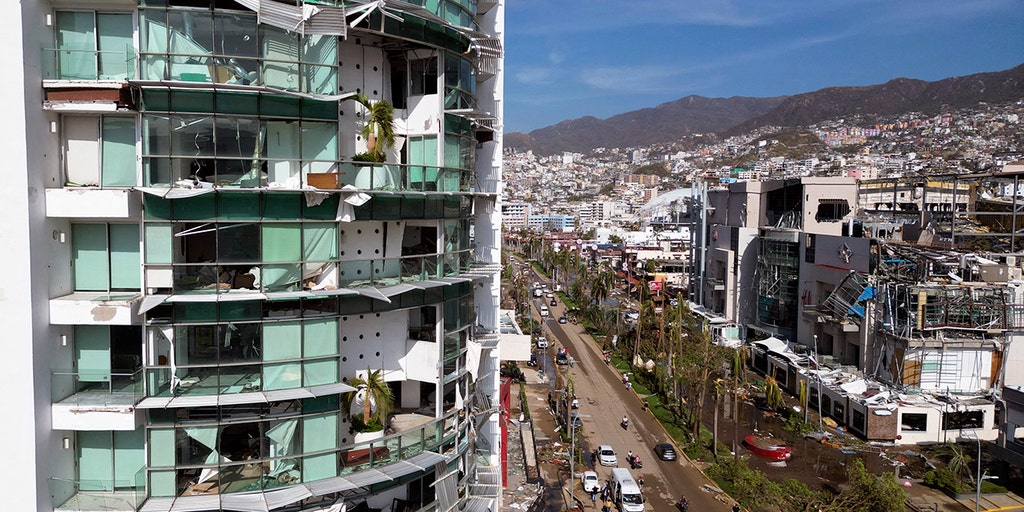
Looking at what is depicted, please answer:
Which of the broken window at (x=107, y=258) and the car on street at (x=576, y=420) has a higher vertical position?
the broken window at (x=107, y=258)

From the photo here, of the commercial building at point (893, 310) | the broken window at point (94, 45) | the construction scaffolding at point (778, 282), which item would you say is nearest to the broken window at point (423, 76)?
the broken window at point (94, 45)

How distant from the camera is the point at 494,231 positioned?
582 inches

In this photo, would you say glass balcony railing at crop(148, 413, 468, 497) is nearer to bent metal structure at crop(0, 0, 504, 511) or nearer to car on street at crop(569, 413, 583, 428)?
bent metal structure at crop(0, 0, 504, 511)

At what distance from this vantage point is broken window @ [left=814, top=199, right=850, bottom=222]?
175ft

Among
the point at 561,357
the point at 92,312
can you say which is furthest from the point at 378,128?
the point at 561,357

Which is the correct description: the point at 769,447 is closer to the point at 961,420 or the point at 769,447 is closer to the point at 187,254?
the point at 961,420

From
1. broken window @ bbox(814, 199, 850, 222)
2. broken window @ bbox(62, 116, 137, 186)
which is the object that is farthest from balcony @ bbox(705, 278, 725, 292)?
broken window @ bbox(62, 116, 137, 186)

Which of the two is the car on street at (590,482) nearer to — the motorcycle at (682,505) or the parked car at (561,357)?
the motorcycle at (682,505)

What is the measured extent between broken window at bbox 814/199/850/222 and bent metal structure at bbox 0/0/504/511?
50.0 metres

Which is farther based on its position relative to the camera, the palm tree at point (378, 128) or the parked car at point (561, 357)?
the parked car at point (561, 357)

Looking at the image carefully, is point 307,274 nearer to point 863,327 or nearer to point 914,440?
point 914,440

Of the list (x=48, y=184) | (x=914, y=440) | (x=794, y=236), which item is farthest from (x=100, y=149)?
(x=794, y=236)

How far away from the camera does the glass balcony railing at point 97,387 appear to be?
27.5 feet

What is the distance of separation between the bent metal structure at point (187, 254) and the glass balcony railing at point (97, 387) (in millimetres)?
21
